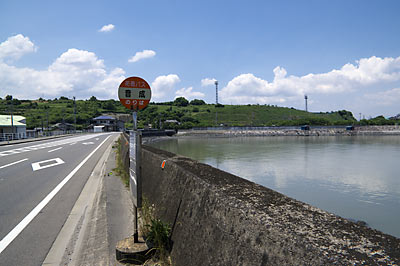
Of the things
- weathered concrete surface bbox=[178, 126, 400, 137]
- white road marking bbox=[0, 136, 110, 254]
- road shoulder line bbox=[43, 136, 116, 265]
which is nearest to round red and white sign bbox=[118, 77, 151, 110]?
road shoulder line bbox=[43, 136, 116, 265]

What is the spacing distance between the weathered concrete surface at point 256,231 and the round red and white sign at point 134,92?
1.53 meters

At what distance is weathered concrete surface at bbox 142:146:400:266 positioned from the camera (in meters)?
1.69

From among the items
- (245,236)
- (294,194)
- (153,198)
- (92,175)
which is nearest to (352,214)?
(294,194)

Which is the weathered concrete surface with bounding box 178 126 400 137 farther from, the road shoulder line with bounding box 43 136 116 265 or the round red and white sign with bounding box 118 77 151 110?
the round red and white sign with bounding box 118 77 151 110

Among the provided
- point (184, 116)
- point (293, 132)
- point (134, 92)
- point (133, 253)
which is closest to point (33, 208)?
point (133, 253)

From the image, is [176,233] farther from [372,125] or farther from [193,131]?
[372,125]

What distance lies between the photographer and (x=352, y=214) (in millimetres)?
12734

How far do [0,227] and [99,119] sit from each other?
4681 inches

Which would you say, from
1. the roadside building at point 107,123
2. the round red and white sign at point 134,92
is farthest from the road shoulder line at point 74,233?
the roadside building at point 107,123

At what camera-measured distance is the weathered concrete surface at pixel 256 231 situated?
169 cm

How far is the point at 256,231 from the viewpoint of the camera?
2127 mm

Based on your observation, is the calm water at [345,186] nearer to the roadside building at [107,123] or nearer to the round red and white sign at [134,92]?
the round red and white sign at [134,92]

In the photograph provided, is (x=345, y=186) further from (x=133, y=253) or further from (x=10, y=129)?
(x=10, y=129)

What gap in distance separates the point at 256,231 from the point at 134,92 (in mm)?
3336
